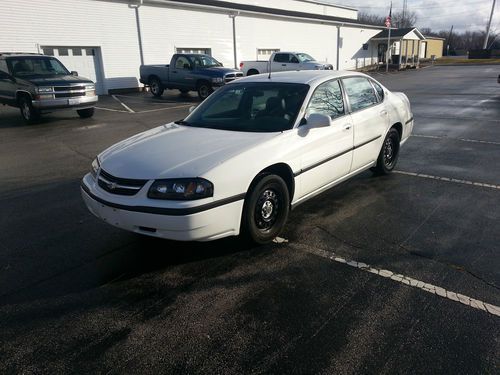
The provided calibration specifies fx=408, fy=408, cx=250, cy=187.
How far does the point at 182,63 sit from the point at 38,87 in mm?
7697

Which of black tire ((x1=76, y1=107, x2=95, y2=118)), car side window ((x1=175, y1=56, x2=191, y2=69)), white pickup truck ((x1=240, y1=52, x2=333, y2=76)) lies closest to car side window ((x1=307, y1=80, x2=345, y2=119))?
black tire ((x1=76, y1=107, x2=95, y2=118))

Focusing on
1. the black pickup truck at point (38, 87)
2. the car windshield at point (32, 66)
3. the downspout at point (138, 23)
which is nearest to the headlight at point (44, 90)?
the black pickup truck at point (38, 87)

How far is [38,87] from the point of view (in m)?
11.5

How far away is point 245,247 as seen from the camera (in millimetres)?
4043

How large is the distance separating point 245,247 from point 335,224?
116 cm

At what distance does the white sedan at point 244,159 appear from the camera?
3.41 meters

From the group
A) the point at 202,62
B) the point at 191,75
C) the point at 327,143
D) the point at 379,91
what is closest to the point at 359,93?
the point at 379,91

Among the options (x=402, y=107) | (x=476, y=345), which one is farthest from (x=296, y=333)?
(x=402, y=107)

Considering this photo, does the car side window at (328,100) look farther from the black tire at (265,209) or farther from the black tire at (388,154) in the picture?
the black tire at (388,154)

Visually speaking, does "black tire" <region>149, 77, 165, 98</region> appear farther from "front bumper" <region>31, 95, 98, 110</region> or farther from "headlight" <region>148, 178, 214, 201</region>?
"headlight" <region>148, 178, 214, 201</region>

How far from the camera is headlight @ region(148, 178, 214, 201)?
3.38 meters

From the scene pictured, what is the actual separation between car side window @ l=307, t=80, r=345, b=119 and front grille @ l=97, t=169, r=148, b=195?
81.0 inches

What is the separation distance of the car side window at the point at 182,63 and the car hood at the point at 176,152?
47.2 feet

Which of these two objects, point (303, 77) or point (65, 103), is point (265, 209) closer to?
point (303, 77)
